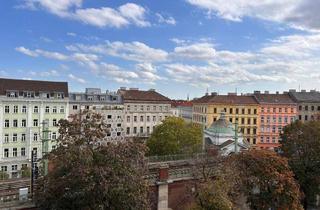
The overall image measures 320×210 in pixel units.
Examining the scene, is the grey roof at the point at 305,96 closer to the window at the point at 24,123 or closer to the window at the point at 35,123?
the window at the point at 35,123

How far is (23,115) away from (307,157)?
42.6 metres

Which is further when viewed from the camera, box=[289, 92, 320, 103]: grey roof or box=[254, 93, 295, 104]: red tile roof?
box=[289, 92, 320, 103]: grey roof

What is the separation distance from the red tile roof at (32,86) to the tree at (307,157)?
40790mm

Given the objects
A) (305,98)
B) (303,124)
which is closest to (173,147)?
(303,124)

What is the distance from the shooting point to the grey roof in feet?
268

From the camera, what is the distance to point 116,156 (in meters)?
17.0

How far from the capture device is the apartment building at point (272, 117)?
78.9m

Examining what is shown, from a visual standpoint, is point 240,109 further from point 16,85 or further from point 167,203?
point 167,203

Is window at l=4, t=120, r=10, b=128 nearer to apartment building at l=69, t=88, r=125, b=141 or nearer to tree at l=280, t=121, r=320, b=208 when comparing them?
apartment building at l=69, t=88, r=125, b=141

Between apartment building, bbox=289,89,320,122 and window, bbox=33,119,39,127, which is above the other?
apartment building, bbox=289,89,320,122

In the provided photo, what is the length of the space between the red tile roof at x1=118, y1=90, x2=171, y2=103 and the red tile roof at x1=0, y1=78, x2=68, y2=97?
45.3ft

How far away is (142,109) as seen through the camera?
71.1 metres

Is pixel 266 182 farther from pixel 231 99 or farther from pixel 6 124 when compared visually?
pixel 231 99

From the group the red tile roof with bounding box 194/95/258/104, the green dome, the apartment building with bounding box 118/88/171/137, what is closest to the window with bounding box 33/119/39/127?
the apartment building with bounding box 118/88/171/137
